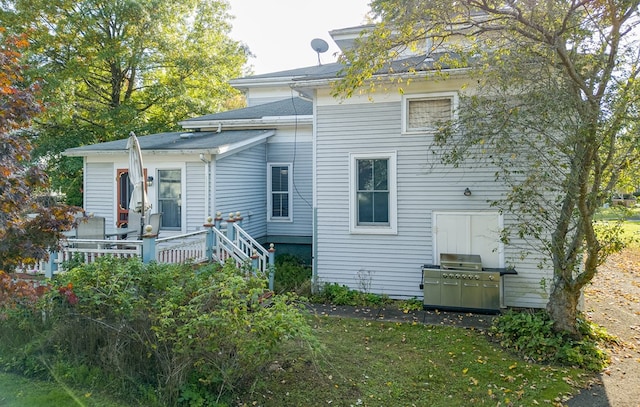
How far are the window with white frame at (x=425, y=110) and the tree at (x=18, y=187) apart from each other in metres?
6.25

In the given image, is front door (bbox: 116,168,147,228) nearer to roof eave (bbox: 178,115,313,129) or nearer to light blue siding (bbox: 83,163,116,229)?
light blue siding (bbox: 83,163,116,229)

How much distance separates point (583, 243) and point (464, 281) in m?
2.23

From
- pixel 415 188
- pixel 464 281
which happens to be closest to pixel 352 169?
pixel 415 188

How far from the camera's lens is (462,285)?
7531mm

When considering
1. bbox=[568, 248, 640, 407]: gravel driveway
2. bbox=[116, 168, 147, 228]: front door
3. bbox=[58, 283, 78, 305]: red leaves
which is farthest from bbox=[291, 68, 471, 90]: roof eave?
bbox=[58, 283, 78, 305]: red leaves

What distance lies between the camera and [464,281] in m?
7.52

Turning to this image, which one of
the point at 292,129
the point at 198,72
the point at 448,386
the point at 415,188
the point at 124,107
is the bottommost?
the point at 448,386

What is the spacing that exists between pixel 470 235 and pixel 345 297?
2.82m

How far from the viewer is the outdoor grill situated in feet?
24.2

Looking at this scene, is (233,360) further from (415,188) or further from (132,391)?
(415,188)

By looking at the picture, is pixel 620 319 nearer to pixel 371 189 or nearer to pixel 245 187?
pixel 371 189

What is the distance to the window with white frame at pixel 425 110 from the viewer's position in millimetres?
7996

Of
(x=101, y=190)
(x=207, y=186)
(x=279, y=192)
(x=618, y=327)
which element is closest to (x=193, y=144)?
(x=207, y=186)

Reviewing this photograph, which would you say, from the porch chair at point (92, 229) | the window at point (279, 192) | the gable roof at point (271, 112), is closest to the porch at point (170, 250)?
the porch chair at point (92, 229)
